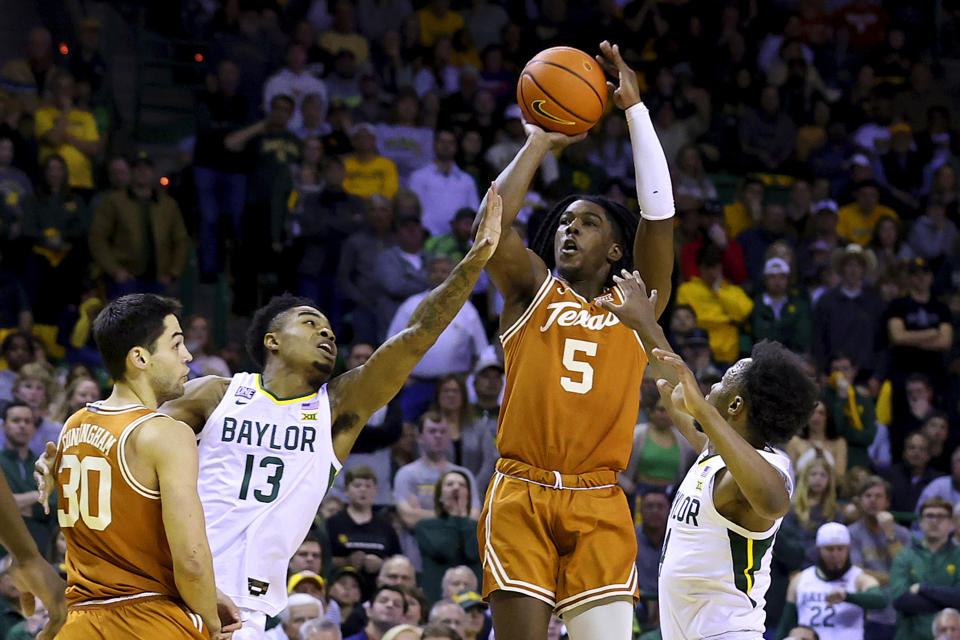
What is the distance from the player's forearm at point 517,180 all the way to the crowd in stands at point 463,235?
347 centimetres

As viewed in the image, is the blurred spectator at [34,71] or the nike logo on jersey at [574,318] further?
the blurred spectator at [34,71]

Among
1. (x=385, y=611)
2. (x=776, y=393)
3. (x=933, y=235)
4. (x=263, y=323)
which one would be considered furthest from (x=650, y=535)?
(x=933, y=235)

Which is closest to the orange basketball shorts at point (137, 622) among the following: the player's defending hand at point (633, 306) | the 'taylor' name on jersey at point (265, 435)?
the 'taylor' name on jersey at point (265, 435)

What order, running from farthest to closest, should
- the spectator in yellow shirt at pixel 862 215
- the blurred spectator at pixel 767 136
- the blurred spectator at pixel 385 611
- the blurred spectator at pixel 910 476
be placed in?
the blurred spectator at pixel 767 136
the spectator in yellow shirt at pixel 862 215
the blurred spectator at pixel 910 476
the blurred spectator at pixel 385 611

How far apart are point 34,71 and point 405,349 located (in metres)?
9.34

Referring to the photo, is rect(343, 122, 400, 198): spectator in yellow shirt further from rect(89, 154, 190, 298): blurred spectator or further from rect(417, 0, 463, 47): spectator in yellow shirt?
rect(417, 0, 463, 47): spectator in yellow shirt

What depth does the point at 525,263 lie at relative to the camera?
5.70m

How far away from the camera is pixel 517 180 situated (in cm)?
565

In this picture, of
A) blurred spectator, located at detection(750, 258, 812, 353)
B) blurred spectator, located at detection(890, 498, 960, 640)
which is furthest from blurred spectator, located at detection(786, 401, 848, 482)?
blurred spectator, located at detection(750, 258, 812, 353)

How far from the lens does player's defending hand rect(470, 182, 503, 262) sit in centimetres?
543

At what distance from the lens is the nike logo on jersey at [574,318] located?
224 inches

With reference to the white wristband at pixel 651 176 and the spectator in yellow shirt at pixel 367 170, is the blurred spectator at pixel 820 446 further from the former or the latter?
the white wristband at pixel 651 176

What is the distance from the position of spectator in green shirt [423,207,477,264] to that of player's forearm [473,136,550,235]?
6.61m

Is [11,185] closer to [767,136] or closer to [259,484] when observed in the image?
[259,484]
